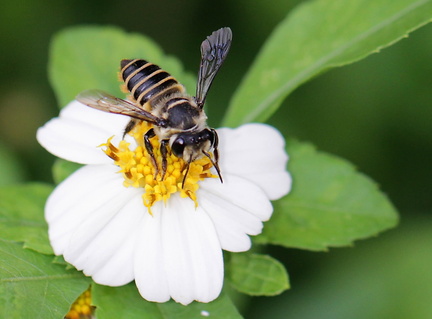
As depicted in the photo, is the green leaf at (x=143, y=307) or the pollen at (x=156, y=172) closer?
the green leaf at (x=143, y=307)

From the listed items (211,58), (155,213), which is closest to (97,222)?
(155,213)

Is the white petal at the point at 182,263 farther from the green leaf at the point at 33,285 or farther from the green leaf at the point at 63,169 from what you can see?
the green leaf at the point at 63,169

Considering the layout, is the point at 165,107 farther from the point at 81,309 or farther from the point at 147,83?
the point at 81,309

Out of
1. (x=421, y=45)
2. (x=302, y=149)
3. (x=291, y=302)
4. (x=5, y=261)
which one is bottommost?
(x=291, y=302)

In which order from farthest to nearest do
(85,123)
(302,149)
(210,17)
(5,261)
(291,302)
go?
(210,17) < (291,302) < (302,149) < (85,123) < (5,261)

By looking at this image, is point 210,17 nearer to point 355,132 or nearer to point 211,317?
point 355,132

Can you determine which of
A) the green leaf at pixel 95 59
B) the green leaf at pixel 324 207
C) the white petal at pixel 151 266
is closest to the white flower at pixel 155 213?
the white petal at pixel 151 266

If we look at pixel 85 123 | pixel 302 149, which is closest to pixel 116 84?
pixel 85 123
